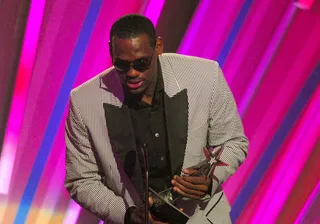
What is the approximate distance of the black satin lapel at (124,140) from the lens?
2273 mm

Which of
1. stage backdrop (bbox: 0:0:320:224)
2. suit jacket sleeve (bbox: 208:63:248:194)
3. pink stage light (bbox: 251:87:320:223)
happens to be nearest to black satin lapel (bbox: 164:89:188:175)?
suit jacket sleeve (bbox: 208:63:248:194)

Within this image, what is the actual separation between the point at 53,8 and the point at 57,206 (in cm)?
101

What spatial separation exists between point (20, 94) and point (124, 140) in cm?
100

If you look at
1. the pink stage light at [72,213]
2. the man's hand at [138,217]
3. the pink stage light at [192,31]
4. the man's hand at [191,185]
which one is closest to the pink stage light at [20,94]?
the pink stage light at [72,213]

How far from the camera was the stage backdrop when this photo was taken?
311 centimetres

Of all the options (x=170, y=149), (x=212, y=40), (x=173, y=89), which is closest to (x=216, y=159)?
(x=170, y=149)

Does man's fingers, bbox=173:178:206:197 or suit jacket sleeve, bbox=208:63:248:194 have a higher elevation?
suit jacket sleeve, bbox=208:63:248:194

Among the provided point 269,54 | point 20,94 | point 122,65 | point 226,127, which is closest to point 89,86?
point 122,65

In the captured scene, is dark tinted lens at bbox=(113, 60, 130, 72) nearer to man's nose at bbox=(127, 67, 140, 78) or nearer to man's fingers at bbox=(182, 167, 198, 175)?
man's nose at bbox=(127, 67, 140, 78)

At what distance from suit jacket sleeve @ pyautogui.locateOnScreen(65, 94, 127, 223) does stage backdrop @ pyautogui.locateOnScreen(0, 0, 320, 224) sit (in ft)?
2.53

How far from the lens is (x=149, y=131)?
233 centimetres

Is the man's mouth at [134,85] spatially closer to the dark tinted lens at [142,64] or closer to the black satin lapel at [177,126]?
the dark tinted lens at [142,64]

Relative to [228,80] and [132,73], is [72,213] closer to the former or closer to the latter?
[228,80]

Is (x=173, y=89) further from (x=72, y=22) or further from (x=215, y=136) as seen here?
(x=72, y=22)
